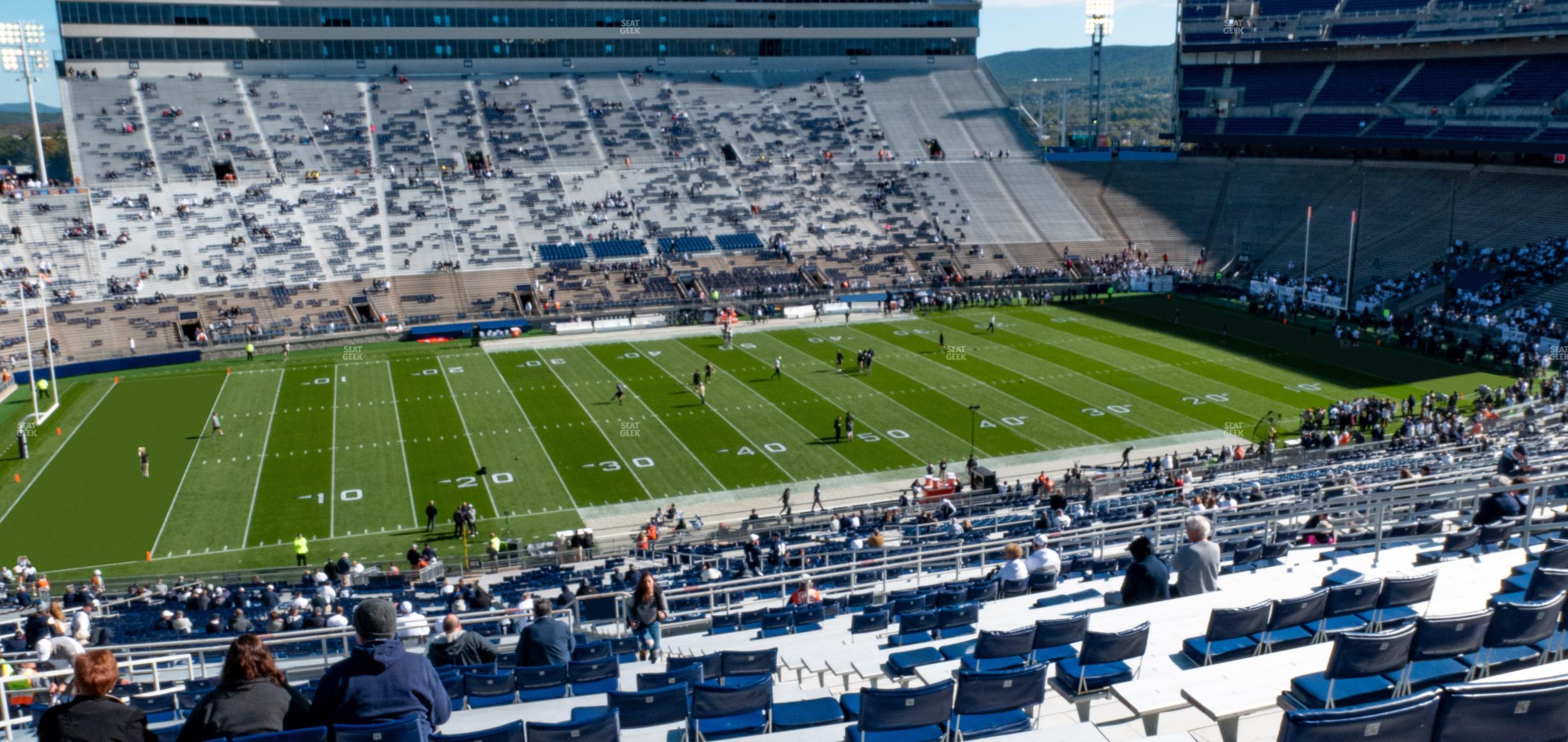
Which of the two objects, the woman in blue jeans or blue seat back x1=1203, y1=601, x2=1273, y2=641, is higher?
blue seat back x1=1203, y1=601, x2=1273, y2=641

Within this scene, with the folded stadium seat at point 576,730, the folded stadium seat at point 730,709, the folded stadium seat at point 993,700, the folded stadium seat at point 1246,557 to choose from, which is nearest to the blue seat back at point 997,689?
the folded stadium seat at point 993,700

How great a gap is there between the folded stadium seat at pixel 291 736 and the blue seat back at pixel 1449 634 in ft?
21.7

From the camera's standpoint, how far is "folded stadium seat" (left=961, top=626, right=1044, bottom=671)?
29.9ft

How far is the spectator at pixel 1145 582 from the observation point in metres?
10.7

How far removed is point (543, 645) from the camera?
1036 cm

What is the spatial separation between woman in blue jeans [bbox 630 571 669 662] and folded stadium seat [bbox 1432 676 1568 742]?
7.93m

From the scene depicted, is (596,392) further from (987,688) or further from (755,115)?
(755,115)

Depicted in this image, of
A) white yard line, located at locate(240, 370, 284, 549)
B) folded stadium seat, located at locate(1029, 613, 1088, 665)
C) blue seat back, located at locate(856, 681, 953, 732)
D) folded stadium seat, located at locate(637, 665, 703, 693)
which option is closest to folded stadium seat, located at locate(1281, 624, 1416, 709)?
folded stadium seat, located at locate(1029, 613, 1088, 665)

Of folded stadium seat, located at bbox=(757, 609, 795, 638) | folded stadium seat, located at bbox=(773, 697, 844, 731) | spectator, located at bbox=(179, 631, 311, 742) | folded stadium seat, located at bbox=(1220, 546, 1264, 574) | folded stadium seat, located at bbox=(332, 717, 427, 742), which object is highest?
spectator, located at bbox=(179, 631, 311, 742)

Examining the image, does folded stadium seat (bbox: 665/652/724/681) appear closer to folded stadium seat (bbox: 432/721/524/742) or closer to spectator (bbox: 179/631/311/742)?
folded stadium seat (bbox: 432/721/524/742)

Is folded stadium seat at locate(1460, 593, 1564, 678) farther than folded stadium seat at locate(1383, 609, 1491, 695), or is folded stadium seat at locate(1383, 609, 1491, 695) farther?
folded stadium seat at locate(1460, 593, 1564, 678)

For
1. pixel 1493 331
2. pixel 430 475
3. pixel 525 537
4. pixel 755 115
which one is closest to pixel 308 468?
pixel 430 475

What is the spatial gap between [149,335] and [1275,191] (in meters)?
57.5

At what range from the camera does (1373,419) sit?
3306 centimetres
